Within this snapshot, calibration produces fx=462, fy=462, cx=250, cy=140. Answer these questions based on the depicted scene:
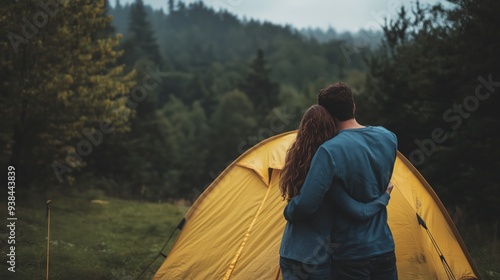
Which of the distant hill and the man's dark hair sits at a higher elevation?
the distant hill

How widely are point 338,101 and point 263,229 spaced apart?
2.67 metres

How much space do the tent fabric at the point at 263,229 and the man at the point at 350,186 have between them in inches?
85.5

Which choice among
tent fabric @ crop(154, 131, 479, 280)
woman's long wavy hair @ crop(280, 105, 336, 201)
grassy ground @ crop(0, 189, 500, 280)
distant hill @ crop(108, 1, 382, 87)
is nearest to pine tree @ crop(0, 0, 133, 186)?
grassy ground @ crop(0, 189, 500, 280)

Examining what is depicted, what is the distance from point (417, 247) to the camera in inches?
191

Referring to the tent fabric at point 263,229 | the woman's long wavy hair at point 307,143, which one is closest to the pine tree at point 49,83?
the tent fabric at point 263,229

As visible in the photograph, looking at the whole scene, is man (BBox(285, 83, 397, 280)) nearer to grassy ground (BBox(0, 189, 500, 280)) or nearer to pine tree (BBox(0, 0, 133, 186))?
grassy ground (BBox(0, 189, 500, 280))

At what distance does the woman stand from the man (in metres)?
0.04

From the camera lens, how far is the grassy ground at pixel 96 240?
6311 millimetres

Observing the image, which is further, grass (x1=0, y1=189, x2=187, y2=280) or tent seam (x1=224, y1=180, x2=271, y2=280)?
grass (x1=0, y1=189, x2=187, y2=280)

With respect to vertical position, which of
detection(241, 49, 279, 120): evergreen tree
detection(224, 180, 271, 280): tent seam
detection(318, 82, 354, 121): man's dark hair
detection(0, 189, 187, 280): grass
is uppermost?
detection(241, 49, 279, 120): evergreen tree

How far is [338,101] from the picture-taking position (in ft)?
9.37

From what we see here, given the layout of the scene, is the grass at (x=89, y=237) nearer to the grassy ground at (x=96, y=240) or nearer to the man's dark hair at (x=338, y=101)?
the grassy ground at (x=96, y=240)

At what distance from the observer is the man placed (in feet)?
8.86

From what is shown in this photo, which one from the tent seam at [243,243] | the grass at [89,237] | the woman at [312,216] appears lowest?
the grass at [89,237]
